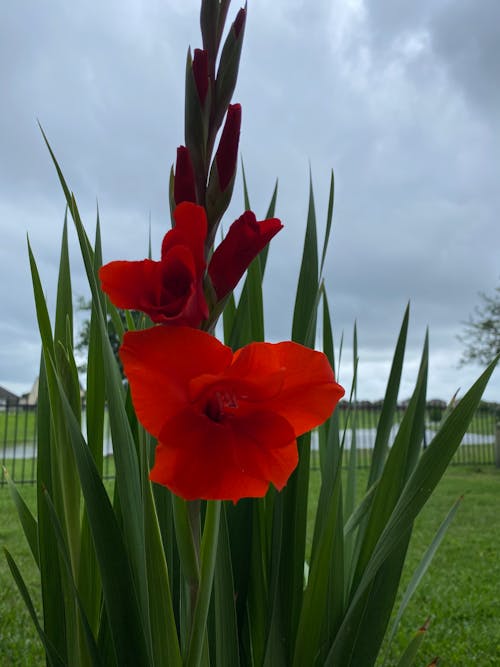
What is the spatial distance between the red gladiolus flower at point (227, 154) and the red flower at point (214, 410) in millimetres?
189

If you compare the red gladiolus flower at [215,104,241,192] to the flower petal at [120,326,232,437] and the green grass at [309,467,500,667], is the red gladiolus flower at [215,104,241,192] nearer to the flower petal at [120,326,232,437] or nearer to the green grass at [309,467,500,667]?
the flower petal at [120,326,232,437]

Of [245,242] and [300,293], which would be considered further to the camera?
[300,293]

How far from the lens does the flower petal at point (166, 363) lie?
49cm

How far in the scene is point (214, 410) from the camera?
0.51m

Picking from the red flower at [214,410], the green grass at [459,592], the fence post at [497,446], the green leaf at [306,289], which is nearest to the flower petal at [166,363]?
the red flower at [214,410]

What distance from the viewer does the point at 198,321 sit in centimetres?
54

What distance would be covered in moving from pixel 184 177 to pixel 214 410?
0.77ft

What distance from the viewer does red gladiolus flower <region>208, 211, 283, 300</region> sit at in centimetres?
57

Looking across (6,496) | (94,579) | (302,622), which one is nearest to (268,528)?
(302,622)

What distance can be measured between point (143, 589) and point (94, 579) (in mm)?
147

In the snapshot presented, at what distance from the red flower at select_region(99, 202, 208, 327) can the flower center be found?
0.07 metres

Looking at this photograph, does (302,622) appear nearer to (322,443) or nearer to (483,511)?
(322,443)

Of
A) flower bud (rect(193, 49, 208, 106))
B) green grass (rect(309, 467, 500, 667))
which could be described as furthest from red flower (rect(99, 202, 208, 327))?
green grass (rect(309, 467, 500, 667))

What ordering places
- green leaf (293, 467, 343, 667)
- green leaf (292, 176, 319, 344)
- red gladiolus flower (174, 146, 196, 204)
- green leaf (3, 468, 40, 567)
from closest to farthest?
red gladiolus flower (174, 146, 196, 204)
green leaf (293, 467, 343, 667)
green leaf (292, 176, 319, 344)
green leaf (3, 468, 40, 567)
